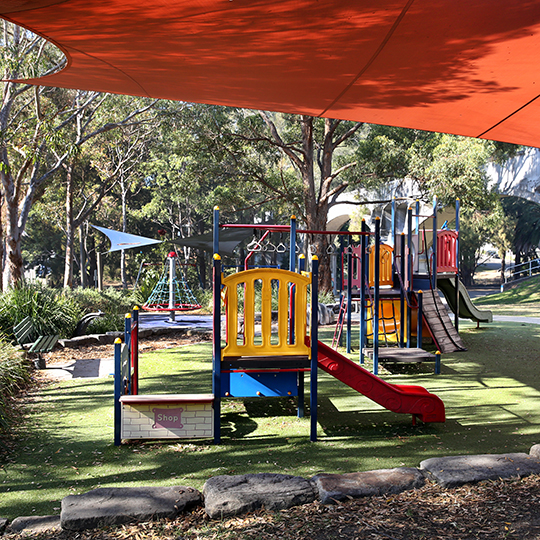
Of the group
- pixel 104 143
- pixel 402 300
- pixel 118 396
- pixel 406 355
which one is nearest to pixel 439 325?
pixel 402 300

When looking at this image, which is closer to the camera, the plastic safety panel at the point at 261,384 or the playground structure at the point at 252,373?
the playground structure at the point at 252,373

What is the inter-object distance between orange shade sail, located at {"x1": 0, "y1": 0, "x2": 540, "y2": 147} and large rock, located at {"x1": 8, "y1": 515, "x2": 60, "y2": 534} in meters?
2.97

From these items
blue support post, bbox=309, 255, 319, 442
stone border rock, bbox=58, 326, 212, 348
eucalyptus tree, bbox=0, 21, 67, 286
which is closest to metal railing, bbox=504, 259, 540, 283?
stone border rock, bbox=58, 326, 212, 348

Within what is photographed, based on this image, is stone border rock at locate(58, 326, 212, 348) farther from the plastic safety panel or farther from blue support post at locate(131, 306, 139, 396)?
the plastic safety panel

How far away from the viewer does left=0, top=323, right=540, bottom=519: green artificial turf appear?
3.56 metres

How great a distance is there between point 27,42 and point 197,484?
10.9 meters

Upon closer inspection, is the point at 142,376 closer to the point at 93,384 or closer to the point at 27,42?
the point at 93,384

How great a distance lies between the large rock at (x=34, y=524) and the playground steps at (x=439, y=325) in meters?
7.00

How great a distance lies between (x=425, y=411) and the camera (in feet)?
15.5

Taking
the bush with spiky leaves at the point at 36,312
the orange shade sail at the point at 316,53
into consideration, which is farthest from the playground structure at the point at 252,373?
the bush with spiky leaves at the point at 36,312

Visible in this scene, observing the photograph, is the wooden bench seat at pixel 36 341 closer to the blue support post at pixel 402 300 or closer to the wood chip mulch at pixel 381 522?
the wood chip mulch at pixel 381 522

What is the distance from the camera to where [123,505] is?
2809mm

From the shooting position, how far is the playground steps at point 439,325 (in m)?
8.58

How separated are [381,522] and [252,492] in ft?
2.47
